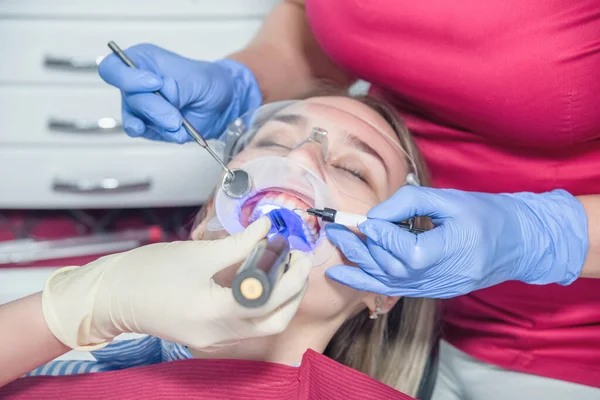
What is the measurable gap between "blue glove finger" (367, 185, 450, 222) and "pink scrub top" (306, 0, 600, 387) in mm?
261

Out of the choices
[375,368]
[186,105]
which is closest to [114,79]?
[186,105]

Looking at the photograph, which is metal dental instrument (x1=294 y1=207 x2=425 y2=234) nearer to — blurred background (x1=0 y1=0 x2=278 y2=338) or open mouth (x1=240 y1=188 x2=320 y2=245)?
open mouth (x1=240 y1=188 x2=320 y2=245)

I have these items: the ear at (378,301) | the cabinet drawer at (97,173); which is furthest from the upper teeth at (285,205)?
the cabinet drawer at (97,173)

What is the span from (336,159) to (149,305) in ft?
1.57

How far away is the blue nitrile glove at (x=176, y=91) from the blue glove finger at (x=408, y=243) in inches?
19.0

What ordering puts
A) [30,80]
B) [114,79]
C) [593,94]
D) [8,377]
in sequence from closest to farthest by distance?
1. [8,377]
2. [593,94]
3. [114,79]
4. [30,80]

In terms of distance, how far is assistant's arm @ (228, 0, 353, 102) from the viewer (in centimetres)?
167

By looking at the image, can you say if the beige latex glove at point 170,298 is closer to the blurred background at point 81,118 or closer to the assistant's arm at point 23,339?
the assistant's arm at point 23,339

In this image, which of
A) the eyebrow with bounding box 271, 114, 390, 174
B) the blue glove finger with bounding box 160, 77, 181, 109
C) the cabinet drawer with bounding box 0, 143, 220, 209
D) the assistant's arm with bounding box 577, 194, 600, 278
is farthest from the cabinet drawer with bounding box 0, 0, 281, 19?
the assistant's arm with bounding box 577, 194, 600, 278

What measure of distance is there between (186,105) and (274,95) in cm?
29

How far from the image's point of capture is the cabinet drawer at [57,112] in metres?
1.95

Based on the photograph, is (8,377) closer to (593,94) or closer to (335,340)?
(335,340)

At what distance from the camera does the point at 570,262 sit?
1152mm

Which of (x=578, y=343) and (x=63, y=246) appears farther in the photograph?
(x=63, y=246)
